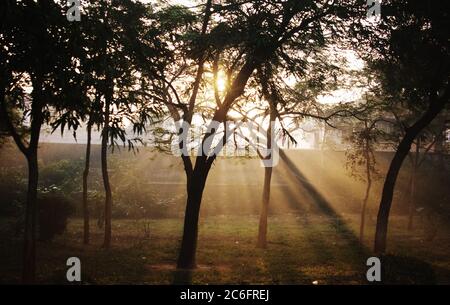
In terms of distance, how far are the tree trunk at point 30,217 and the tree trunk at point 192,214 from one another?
18.0 ft

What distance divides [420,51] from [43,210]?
59.0 ft

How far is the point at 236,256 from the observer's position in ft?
61.9

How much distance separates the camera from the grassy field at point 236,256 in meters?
13.9

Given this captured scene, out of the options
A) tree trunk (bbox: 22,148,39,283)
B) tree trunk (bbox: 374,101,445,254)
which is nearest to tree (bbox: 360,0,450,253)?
tree trunk (bbox: 374,101,445,254)

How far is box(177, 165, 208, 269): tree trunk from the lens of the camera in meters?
15.6

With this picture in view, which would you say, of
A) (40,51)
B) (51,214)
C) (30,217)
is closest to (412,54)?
(40,51)

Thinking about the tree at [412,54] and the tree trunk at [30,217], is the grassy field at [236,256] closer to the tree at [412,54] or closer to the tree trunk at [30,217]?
the tree trunk at [30,217]

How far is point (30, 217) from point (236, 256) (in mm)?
9849

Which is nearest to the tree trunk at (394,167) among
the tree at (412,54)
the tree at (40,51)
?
the tree at (412,54)

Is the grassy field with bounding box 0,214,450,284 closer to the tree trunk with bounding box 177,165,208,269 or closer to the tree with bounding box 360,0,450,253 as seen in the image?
the tree trunk with bounding box 177,165,208,269

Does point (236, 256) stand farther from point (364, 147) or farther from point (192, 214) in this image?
point (364, 147)

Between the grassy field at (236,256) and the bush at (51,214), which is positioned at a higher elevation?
the bush at (51,214)

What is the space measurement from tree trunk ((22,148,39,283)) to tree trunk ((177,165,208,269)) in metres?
5.50
